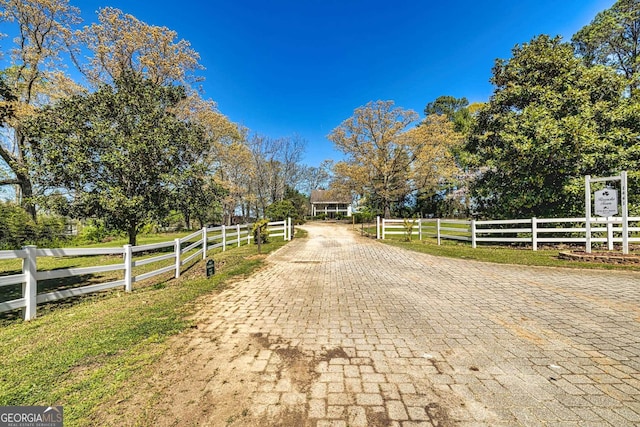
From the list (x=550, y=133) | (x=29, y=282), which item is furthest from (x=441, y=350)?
(x=550, y=133)

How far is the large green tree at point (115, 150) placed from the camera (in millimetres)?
10438

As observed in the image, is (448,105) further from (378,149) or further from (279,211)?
(279,211)

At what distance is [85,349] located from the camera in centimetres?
304

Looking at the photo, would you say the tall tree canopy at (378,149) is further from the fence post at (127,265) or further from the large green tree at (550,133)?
the fence post at (127,265)

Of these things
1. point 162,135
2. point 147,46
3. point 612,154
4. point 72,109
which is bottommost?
point 612,154

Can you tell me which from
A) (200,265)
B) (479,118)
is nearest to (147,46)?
(200,265)

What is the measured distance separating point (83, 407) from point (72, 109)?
13046mm

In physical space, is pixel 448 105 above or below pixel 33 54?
above

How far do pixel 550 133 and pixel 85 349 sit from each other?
1477 cm

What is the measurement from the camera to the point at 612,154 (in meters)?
10.2

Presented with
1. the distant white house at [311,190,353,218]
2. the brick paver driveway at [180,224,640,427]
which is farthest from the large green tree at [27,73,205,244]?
the distant white house at [311,190,353,218]

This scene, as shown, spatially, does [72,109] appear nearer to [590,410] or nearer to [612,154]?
[590,410]

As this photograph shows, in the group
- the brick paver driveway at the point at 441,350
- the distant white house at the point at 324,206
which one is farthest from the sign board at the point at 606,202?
the distant white house at the point at 324,206

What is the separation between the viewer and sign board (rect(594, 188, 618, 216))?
8.64 meters
